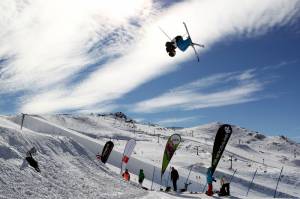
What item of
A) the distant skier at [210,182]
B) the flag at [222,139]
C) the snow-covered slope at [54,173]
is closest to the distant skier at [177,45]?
the snow-covered slope at [54,173]

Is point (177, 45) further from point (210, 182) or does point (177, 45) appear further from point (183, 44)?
point (210, 182)

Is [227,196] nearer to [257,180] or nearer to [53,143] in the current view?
[53,143]

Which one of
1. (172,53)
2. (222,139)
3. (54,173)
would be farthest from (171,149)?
(172,53)

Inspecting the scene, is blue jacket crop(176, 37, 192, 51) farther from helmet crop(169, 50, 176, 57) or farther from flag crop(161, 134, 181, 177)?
flag crop(161, 134, 181, 177)

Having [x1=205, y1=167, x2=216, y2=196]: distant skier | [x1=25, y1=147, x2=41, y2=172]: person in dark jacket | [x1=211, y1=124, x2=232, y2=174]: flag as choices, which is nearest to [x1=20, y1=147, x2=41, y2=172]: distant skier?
[x1=25, y1=147, x2=41, y2=172]: person in dark jacket

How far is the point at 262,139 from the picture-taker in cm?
12631

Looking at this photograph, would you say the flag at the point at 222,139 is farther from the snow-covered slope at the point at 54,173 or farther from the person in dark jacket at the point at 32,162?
the person in dark jacket at the point at 32,162

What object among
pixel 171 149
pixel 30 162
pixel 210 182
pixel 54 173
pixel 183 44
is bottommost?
pixel 54 173

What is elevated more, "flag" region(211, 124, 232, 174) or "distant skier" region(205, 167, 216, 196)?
"flag" region(211, 124, 232, 174)

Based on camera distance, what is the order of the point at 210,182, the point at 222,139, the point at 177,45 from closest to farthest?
the point at 177,45
the point at 210,182
the point at 222,139

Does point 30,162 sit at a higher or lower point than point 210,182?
lower

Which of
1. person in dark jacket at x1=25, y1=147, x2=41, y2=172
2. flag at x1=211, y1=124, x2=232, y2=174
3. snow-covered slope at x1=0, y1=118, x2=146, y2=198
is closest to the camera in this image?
snow-covered slope at x1=0, y1=118, x2=146, y2=198

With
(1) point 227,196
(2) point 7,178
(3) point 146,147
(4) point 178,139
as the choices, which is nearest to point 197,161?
(3) point 146,147

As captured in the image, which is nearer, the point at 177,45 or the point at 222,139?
the point at 177,45
